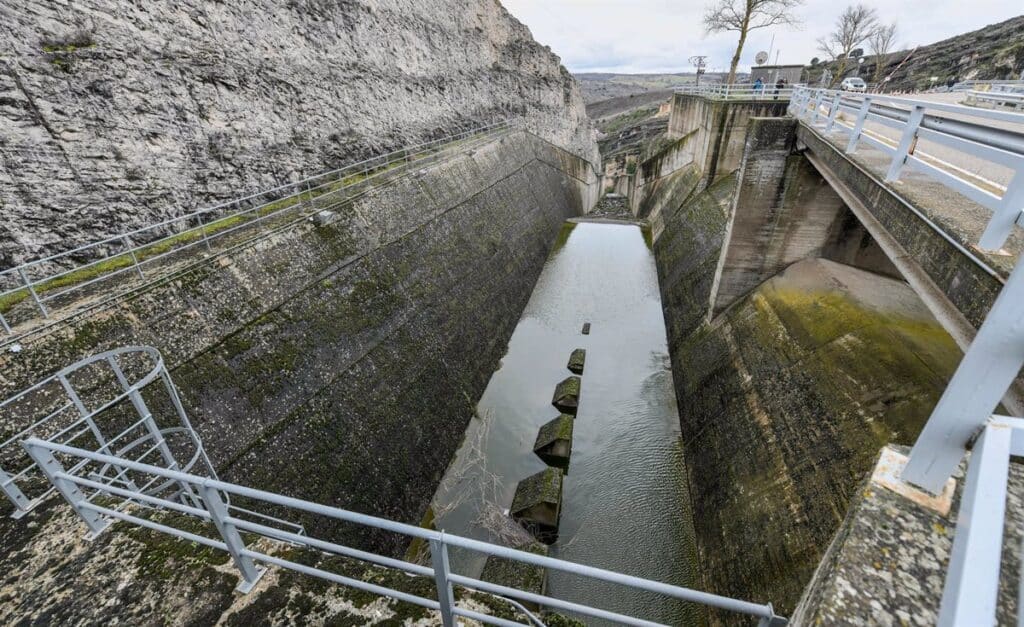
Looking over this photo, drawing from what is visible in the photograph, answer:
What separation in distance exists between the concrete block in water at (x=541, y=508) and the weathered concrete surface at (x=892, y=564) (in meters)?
7.97

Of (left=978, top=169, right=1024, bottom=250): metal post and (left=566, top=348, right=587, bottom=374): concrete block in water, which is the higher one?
(left=978, top=169, right=1024, bottom=250): metal post

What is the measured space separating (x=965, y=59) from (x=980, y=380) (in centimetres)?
6638

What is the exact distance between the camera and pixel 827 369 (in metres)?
8.75

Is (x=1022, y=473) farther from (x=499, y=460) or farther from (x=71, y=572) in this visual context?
(x=499, y=460)

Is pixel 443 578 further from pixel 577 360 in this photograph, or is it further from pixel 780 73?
pixel 780 73

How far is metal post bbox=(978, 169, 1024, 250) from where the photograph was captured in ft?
9.72

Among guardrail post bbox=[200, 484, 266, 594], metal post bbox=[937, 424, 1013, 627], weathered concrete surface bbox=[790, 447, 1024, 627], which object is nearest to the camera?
metal post bbox=[937, 424, 1013, 627]

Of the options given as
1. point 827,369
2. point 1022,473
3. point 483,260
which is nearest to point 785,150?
point 827,369

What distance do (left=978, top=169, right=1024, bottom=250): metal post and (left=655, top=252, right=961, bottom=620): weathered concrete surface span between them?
4.60 meters

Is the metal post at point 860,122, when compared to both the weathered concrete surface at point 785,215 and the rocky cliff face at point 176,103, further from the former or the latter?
the rocky cliff face at point 176,103

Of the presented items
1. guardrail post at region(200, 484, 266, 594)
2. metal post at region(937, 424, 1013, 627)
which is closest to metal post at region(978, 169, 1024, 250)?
metal post at region(937, 424, 1013, 627)

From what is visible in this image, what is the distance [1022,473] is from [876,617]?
3.86ft

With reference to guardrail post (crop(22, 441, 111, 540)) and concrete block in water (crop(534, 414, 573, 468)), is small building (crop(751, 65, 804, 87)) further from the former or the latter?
guardrail post (crop(22, 441, 111, 540))

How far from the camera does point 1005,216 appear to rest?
10.7 ft
